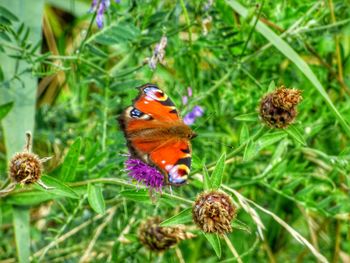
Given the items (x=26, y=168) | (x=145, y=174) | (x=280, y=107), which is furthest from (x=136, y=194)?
(x=280, y=107)

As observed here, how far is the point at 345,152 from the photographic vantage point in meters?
1.77

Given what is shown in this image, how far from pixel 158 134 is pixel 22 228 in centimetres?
61

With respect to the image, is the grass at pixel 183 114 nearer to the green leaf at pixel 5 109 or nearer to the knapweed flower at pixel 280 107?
the green leaf at pixel 5 109

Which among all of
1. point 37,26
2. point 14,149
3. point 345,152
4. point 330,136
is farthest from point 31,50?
point 330,136

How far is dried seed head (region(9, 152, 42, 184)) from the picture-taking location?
1.34m

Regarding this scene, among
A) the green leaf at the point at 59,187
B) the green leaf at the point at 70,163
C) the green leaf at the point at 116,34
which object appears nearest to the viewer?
the green leaf at the point at 59,187

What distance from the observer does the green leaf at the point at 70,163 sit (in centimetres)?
157

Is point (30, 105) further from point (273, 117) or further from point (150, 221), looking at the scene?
point (273, 117)

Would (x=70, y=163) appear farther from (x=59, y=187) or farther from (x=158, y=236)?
(x=158, y=236)

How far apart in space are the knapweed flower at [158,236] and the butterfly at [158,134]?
0.36 metres

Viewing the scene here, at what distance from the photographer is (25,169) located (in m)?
1.34

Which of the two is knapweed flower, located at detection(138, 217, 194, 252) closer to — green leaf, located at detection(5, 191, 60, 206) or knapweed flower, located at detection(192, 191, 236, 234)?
green leaf, located at detection(5, 191, 60, 206)

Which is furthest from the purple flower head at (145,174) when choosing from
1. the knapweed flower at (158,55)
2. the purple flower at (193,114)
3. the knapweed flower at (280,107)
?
the purple flower at (193,114)

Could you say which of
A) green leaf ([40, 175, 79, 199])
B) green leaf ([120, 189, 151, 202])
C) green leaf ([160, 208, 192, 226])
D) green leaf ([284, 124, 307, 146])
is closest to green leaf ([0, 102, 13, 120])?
green leaf ([40, 175, 79, 199])
